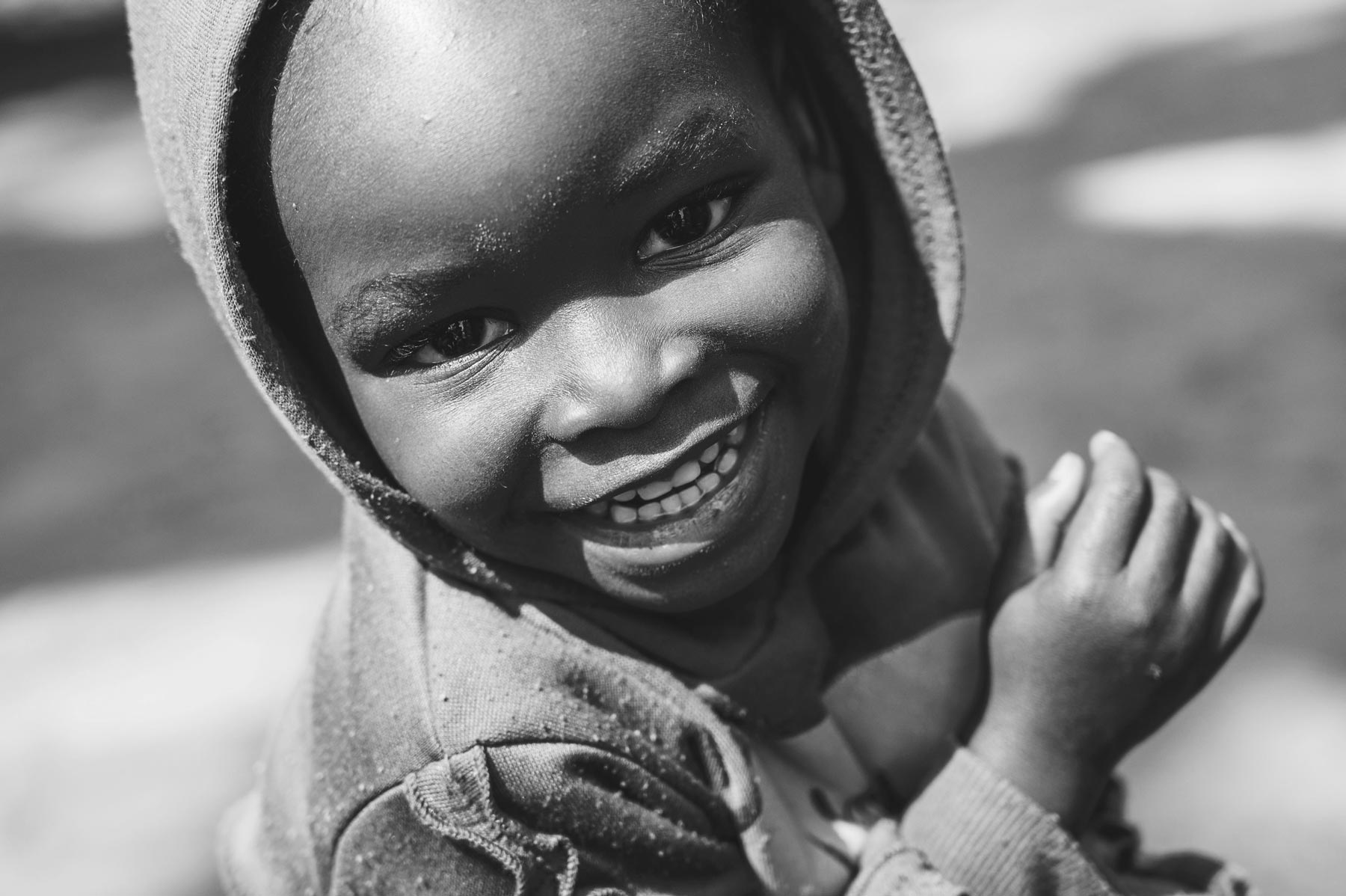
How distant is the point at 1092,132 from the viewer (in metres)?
3.07

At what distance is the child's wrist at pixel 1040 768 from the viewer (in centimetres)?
96

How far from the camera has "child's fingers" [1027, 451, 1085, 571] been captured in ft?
3.20

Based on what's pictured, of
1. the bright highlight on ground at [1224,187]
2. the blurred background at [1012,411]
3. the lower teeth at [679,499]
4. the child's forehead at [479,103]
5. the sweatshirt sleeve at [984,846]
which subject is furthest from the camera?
the bright highlight on ground at [1224,187]

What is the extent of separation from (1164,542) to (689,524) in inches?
14.9

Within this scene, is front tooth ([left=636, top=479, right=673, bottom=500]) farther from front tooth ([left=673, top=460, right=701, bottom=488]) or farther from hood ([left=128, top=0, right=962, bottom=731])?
hood ([left=128, top=0, right=962, bottom=731])

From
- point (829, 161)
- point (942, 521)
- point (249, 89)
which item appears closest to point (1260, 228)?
point (942, 521)

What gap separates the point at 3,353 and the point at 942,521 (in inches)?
99.9

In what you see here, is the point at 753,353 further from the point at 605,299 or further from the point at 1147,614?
the point at 1147,614

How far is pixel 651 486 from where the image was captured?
76cm

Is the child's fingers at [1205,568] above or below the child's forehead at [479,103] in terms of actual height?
below

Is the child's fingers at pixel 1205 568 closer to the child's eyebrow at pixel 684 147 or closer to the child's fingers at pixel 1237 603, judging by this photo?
the child's fingers at pixel 1237 603

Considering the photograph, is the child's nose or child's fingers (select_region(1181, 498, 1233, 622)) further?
child's fingers (select_region(1181, 498, 1233, 622))

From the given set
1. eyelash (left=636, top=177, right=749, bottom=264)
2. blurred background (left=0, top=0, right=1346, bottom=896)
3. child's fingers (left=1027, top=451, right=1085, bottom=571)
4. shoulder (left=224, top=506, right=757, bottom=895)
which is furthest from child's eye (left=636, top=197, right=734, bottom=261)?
blurred background (left=0, top=0, right=1346, bottom=896)

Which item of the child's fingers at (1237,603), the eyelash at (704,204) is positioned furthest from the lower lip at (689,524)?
the child's fingers at (1237,603)
